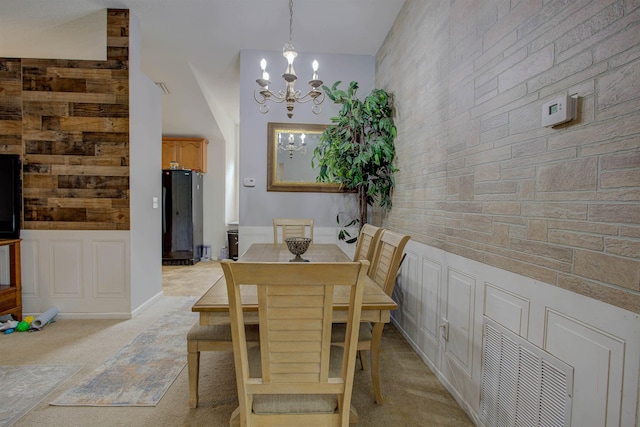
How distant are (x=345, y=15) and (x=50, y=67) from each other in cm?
284

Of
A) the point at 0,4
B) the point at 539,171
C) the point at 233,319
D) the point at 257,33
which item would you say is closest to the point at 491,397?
the point at 539,171

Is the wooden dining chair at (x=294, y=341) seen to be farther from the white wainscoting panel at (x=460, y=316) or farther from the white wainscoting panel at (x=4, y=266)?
the white wainscoting panel at (x=4, y=266)

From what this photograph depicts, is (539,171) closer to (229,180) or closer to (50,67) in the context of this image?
(50,67)

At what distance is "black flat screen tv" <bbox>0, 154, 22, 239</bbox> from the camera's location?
285 cm

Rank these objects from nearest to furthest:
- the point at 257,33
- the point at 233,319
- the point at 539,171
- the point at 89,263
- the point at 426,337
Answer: the point at 233,319 < the point at 539,171 < the point at 426,337 < the point at 89,263 < the point at 257,33

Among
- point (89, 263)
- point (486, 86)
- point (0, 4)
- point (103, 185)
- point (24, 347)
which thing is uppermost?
point (0, 4)

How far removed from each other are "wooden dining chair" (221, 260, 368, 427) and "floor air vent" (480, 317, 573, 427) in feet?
2.47

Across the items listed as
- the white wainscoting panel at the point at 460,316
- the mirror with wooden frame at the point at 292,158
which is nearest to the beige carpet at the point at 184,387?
the white wainscoting panel at the point at 460,316

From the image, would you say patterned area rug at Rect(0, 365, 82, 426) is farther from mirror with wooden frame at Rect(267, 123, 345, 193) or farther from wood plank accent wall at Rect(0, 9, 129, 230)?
mirror with wooden frame at Rect(267, 123, 345, 193)

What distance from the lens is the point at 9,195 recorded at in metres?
2.86

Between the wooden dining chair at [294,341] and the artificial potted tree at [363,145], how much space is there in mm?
2176

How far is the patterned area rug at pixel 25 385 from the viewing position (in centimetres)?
170

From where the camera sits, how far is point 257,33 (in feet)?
10.9

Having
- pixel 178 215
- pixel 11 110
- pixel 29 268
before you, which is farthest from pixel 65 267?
pixel 178 215
